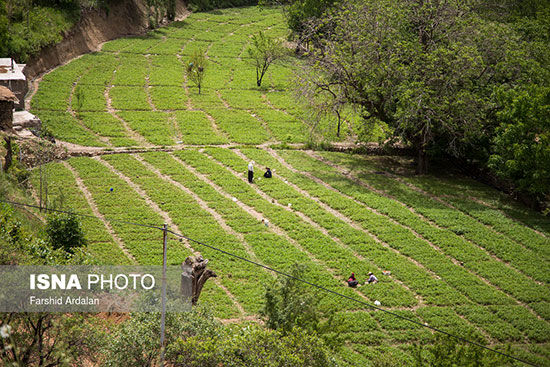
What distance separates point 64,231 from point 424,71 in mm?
20358

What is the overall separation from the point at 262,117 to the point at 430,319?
23.8m

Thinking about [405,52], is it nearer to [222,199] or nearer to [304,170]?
[304,170]

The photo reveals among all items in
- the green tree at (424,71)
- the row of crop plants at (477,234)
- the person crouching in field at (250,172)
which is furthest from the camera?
the green tree at (424,71)

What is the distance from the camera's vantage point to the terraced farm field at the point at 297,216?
20.8m

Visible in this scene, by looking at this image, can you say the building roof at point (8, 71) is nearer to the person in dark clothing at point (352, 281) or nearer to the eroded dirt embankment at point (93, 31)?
the eroded dirt embankment at point (93, 31)

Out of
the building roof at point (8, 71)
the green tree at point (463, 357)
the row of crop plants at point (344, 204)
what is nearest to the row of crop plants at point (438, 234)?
the row of crop plants at point (344, 204)

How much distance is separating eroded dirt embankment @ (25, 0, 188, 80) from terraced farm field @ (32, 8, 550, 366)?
2893mm

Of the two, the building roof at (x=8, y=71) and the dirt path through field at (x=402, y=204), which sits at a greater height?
the building roof at (x=8, y=71)

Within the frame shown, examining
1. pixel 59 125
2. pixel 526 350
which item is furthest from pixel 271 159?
pixel 526 350

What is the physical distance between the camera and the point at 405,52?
105ft

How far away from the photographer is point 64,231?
Result: 826 inches

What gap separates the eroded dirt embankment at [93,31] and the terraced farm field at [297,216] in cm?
289

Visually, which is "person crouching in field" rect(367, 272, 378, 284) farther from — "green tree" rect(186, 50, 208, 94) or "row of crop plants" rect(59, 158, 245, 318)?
"green tree" rect(186, 50, 208, 94)

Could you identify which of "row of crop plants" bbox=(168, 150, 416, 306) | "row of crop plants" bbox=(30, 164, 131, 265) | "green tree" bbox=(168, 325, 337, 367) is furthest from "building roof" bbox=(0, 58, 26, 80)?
"green tree" bbox=(168, 325, 337, 367)
